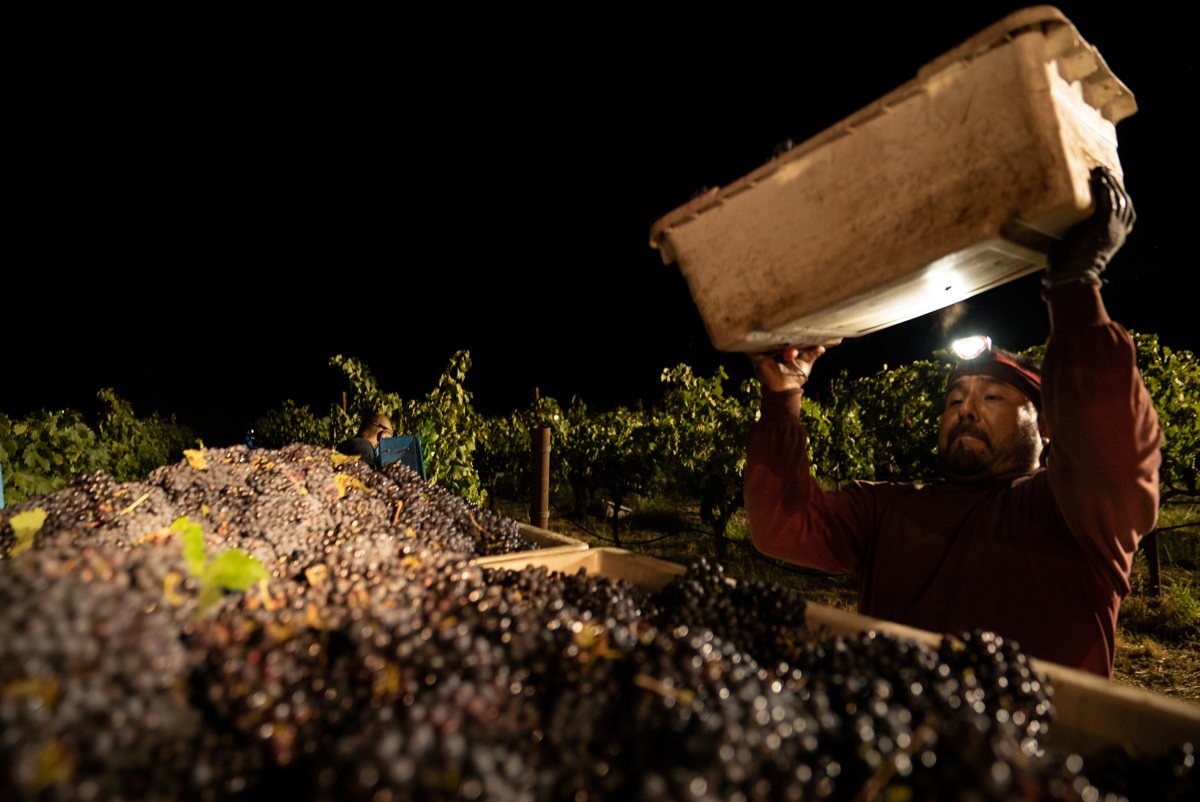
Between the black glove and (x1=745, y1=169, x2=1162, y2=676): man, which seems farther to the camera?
(x1=745, y1=169, x2=1162, y2=676): man

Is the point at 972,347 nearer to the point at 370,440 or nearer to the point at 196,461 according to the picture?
the point at 196,461

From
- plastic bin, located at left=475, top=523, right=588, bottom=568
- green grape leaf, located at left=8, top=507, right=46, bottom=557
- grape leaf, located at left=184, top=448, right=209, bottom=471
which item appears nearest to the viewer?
green grape leaf, located at left=8, top=507, right=46, bottom=557

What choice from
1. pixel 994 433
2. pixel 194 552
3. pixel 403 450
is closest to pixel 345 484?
pixel 194 552

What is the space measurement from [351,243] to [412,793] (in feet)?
144

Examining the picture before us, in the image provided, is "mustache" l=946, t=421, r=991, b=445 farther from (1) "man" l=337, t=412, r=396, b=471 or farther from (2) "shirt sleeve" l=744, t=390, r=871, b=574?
(1) "man" l=337, t=412, r=396, b=471

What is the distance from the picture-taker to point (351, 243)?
3941cm

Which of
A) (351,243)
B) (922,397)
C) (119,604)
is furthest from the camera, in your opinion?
(351,243)

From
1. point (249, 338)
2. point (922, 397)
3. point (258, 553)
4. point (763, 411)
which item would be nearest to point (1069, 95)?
point (763, 411)

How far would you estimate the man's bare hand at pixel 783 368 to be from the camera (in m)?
2.54

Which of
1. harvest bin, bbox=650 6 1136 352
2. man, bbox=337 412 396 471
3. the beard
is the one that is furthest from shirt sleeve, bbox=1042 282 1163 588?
man, bbox=337 412 396 471

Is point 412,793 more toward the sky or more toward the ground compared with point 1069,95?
more toward the ground

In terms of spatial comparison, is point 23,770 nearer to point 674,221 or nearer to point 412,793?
point 412,793

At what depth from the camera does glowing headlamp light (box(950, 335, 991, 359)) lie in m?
2.82

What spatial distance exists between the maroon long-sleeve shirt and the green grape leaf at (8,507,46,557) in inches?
105
